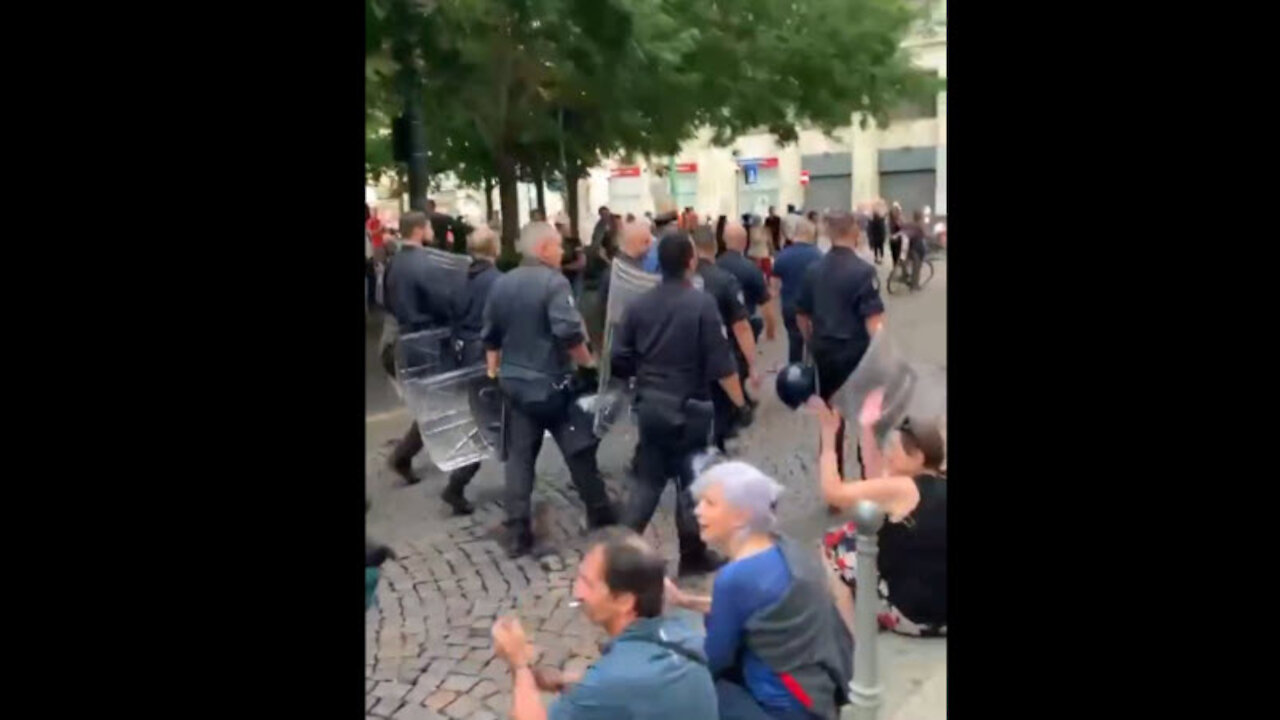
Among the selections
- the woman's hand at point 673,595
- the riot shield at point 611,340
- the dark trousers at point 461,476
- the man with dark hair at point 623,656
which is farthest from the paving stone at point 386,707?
the riot shield at point 611,340

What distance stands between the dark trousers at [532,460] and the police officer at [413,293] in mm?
257

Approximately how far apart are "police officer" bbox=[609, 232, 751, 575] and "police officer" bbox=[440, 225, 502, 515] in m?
0.38

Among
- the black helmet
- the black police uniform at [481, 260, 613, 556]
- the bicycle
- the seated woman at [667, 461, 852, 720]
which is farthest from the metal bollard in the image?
the black police uniform at [481, 260, 613, 556]

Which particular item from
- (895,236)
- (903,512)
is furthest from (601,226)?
(903,512)

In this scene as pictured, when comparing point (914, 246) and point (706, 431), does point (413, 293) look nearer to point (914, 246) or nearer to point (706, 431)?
point (706, 431)

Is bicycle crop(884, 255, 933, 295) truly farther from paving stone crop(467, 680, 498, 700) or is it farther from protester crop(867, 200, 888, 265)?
paving stone crop(467, 680, 498, 700)

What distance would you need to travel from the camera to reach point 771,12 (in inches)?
120

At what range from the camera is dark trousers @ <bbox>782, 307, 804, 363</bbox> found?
9.76 feet

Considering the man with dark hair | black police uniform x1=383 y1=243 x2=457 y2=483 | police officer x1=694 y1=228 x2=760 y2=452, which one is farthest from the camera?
police officer x1=694 y1=228 x2=760 y2=452

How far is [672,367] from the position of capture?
297cm

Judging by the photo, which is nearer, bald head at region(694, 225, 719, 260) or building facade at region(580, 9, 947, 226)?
building facade at region(580, 9, 947, 226)

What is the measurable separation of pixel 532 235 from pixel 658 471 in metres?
0.73

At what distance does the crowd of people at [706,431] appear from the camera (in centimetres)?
Answer: 274

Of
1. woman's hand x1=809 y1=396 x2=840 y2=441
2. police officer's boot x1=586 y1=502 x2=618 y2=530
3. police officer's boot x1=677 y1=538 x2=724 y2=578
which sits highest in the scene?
woman's hand x1=809 y1=396 x2=840 y2=441
